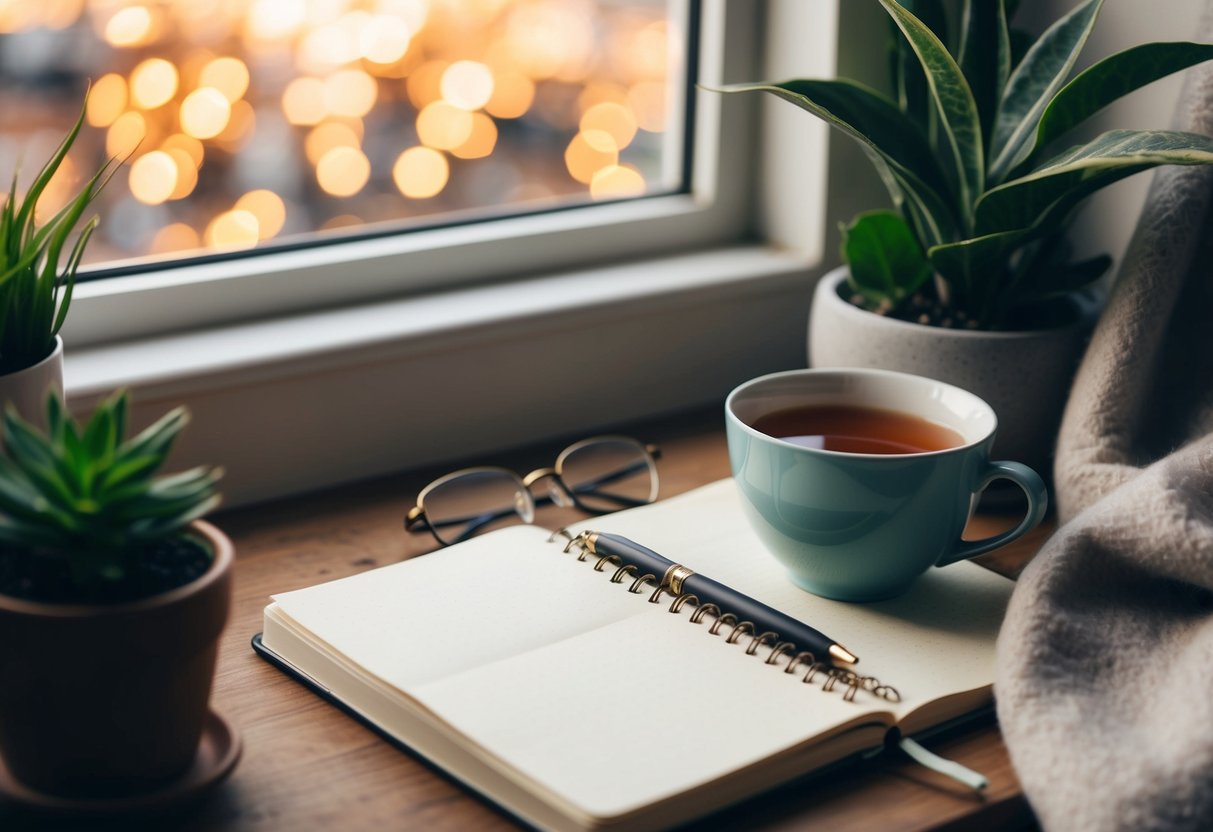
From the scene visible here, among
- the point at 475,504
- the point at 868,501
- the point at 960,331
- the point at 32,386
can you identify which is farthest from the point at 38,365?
the point at 960,331

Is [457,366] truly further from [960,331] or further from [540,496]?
[960,331]

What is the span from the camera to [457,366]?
32.6 inches

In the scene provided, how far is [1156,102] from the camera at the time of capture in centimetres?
81

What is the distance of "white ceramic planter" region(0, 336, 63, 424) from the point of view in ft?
1.77

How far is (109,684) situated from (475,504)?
13.1 inches

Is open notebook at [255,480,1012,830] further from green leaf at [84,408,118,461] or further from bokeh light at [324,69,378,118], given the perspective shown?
bokeh light at [324,69,378,118]

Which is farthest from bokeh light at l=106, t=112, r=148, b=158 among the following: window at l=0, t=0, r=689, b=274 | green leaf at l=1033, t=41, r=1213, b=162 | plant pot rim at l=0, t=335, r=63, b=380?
green leaf at l=1033, t=41, r=1213, b=162

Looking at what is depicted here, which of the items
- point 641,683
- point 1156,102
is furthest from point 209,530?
point 1156,102

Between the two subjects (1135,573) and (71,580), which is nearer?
(71,580)

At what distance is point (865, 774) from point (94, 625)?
1.00ft

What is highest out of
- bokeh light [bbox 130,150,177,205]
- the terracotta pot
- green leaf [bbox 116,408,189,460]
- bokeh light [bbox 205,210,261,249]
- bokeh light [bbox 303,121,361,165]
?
bokeh light [bbox 303,121,361,165]

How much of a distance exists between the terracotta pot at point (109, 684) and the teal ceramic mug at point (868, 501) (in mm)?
262

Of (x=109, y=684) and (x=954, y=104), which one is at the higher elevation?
(x=954, y=104)

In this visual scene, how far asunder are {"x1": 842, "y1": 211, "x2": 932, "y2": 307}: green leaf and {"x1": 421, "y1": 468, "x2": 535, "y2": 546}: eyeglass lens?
248 mm
